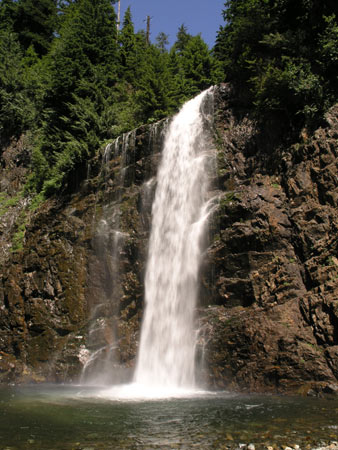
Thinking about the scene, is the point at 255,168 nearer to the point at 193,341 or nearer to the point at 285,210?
the point at 285,210

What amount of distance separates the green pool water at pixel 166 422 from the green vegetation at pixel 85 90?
1205 cm

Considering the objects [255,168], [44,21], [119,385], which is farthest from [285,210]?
[44,21]

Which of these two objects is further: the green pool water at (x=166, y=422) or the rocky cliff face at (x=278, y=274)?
the rocky cliff face at (x=278, y=274)

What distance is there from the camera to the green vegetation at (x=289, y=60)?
13578 mm

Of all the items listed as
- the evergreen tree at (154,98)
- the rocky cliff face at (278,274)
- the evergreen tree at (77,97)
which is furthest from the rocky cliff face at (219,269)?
the evergreen tree at (154,98)

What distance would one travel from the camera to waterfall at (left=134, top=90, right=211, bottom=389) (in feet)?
40.9

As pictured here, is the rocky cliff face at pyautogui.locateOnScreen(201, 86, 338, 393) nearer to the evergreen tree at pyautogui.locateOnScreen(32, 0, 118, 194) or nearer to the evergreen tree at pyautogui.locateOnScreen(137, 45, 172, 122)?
the evergreen tree at pyautogui.locateOnScreen(137, 45, 172, 122)

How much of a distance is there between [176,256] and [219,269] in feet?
6.42

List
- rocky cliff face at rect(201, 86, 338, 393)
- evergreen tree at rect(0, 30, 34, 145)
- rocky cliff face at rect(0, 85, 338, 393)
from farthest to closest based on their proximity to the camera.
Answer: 1. evergreen tree at rect(0, 30, 34, 145)
2. rocky cliff face at rect(0, 85, 338, 393)
3. rocky cliff face at rect(201, 86, 338, 393)

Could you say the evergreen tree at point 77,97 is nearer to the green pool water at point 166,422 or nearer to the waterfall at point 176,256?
the waterfall at point 176,256

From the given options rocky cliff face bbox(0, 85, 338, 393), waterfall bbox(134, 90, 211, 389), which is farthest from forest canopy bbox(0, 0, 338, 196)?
waterfall bbox(134, 90, 211, 389)

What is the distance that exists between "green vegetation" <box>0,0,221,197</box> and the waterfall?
4.81 meters

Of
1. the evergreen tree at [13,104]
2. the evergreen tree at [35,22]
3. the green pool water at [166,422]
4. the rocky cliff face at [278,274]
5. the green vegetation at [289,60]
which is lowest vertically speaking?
the green pool water at [166,422]

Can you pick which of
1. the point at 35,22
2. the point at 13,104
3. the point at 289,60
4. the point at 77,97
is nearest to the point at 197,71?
the point at 77,97
